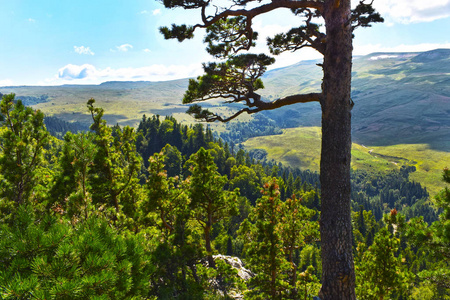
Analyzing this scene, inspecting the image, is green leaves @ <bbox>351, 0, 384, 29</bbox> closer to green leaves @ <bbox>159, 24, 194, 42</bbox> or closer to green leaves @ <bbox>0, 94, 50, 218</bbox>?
green leaves @ <bbox>159, 24, 194, 42</bbox>

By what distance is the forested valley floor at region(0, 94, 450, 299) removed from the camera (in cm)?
286

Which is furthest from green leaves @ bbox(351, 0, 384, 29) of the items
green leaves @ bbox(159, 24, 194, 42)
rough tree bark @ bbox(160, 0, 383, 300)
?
green leaves @ bbox(159, 24, 194, 42)

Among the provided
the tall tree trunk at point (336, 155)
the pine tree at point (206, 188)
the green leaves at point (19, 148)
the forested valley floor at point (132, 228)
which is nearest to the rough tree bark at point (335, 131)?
the tall tree trunk at point (336, 155)

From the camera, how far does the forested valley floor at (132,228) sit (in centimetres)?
286

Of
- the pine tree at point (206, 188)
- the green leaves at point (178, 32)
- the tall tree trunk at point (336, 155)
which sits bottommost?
the pine tree at point (206, 188)

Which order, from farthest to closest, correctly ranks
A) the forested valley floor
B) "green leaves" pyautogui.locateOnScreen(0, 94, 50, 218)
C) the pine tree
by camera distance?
the pine tree → "green leaves" pyautogui.locateOnScreen(0, 94, 50, 218) → the forested valley floor

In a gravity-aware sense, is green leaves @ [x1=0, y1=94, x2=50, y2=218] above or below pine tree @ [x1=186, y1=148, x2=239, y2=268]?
above

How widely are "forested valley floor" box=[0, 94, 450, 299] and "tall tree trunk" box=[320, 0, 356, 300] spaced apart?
3919mm

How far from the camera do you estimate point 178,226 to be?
16141 millimetres

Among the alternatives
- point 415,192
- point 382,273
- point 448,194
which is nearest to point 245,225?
point 382,273

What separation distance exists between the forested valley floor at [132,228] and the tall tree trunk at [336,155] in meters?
3.92

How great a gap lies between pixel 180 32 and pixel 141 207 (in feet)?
35.3

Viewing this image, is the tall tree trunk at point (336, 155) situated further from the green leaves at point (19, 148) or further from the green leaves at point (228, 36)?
the green leaves at point (19, 148)

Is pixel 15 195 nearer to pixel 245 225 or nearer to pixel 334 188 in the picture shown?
pixel 334 188
